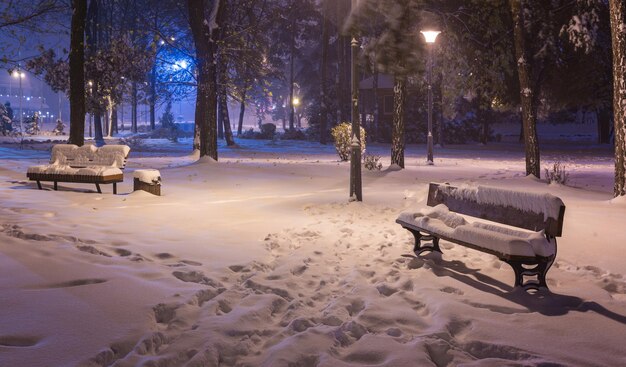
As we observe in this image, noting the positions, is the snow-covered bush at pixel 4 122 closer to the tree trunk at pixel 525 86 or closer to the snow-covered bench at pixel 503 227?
the tree trunk at pixel 525 86

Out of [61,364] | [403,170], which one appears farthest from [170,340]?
[403,170]

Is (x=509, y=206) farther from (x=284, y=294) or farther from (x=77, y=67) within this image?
(x=77, y=67)

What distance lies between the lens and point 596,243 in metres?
7.39

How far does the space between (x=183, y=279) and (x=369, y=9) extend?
8.87m

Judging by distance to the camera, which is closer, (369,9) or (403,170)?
(369,9)

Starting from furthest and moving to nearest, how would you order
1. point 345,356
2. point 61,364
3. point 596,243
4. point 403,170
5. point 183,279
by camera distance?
point 403,170 → point 596,243 → point 183,279 → point 345,356 → point 61,364

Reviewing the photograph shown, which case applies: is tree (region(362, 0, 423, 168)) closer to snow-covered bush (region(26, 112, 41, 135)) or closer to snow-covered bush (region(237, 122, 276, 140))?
snow-covered bush (region(237, 122, 276, 140))

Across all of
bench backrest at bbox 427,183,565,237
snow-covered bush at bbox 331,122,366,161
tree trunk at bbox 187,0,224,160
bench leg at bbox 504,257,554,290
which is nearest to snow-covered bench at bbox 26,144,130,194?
tree trunk at bbox 187,0,224,160

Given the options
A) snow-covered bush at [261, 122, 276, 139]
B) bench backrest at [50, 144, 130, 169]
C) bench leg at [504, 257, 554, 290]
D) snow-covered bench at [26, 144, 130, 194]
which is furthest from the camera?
snow-covered bush at [261, 122, 276, 139]

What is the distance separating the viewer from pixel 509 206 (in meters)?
5.80

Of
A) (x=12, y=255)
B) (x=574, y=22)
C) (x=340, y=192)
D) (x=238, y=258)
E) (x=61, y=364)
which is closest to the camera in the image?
(x=61, y=364)

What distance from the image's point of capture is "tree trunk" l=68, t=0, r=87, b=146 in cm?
1573

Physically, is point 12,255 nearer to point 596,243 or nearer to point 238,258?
point 238,258

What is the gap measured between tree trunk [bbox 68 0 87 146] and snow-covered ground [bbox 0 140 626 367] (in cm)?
681
